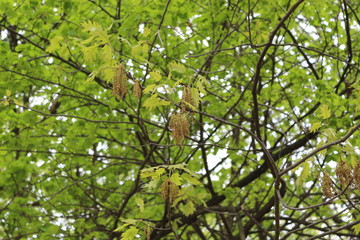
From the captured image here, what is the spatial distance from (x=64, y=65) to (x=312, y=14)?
9.68ft

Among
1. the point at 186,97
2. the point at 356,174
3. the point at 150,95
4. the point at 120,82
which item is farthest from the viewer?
the point at 150,95

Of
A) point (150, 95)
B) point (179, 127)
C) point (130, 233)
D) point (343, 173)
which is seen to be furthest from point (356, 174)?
point (150, 95)

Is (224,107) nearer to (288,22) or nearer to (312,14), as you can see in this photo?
(288,22)

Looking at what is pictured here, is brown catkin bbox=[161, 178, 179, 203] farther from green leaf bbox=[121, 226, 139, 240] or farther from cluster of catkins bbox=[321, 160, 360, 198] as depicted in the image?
cluster of catkins bbox=[321, 160, 360, 198]

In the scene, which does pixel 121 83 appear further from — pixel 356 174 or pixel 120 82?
pixel 356 174

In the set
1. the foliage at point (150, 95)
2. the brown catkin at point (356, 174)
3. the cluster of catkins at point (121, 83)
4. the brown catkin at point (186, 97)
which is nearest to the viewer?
the brown catkin at point (356, 174)

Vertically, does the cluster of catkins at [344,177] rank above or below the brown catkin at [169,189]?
below

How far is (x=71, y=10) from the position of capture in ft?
19.6

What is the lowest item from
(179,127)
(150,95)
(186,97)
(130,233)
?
(130,233)

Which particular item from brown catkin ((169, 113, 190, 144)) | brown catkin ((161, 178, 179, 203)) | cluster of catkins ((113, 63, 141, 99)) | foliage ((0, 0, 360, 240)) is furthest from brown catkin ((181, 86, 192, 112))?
foliage ((0, 0, 360, 240))

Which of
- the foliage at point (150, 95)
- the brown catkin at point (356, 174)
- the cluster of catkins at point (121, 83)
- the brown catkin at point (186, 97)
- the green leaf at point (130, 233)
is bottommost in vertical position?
the brown catkin at point (356, 174)

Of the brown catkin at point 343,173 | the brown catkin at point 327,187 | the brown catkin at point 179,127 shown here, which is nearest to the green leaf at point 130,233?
the brown catkin at point 179,127

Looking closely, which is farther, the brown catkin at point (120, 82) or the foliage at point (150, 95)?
the foliage at point (150, 95)

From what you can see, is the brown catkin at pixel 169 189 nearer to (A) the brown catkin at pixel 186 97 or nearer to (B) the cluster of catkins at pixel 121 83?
(A) the brown catkin at pixel 186 97
